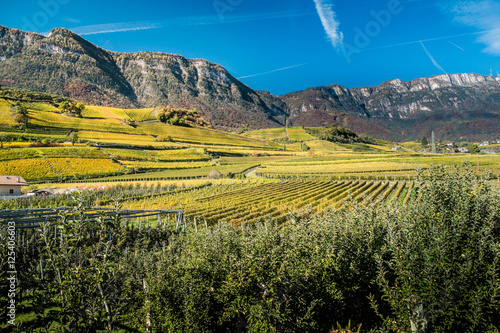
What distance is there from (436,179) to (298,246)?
5.43 m

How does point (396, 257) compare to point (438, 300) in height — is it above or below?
above

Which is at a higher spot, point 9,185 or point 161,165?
point 161,165

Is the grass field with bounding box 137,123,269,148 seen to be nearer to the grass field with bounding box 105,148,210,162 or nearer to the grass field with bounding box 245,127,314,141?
the grass field with bounding box 105,148,210,162

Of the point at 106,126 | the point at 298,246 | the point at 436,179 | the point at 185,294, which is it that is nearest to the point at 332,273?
the point at 298,246

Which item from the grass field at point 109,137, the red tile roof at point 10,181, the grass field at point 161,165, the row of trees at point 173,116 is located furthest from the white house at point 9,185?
the row of trees at point 173,116

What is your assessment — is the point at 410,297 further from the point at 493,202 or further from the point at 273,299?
the point at 493,202

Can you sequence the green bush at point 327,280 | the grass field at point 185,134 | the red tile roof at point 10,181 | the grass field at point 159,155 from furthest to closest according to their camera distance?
1. the grass field at point 185,134
2. the grass field at point 159,155
3. the red tile roof at point 10,181
4. the green bush at point 327,280

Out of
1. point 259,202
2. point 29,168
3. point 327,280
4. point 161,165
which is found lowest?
point 259,202

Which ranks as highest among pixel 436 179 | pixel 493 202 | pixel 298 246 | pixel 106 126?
pixel 106 126

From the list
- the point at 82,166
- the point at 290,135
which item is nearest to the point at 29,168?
the point at 82,166

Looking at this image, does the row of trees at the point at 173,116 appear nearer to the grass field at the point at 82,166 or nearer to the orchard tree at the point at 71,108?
the orchard tree at the point at 71,108

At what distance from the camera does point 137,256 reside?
10.5 metres

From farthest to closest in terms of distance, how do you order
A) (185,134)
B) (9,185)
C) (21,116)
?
(185,134) < (21,116) < (9,185)

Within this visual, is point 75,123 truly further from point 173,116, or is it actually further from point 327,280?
point 327,280
